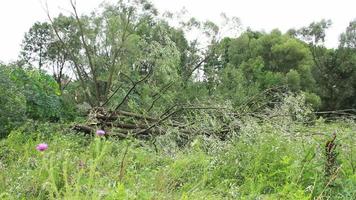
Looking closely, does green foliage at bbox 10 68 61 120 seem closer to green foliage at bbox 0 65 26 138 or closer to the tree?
green foliage at bbox 0 65 26 138

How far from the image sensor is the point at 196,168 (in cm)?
472

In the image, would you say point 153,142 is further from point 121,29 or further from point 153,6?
point 153,6

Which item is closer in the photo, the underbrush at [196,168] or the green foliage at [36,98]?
the underbrush at [196,168]

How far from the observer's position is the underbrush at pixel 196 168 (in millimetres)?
3471

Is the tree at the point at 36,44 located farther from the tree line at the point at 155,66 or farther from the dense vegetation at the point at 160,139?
the dense vegetation at the point at 160,139

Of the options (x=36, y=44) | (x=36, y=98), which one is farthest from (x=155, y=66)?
(x=36, y=44)

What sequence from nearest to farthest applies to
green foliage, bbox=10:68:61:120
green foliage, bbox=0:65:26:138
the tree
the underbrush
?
the underbrush, green foliage, bbox=0:65:26:138, green foliage, bbox=10:68:61:120, the tree

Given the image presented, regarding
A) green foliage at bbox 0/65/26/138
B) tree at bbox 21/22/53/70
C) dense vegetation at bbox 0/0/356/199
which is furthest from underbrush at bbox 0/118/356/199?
tree at bbox 21/22/53/70

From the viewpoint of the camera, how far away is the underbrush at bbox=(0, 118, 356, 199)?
3.47m

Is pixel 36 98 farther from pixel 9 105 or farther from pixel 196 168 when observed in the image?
pixel 196 168

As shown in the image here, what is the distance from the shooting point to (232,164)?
15.9 feet

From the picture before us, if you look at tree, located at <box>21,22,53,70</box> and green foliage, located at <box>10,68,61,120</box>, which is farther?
tree, located at <box>21,22,53,70</box>

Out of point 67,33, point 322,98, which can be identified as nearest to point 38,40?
point 67,33

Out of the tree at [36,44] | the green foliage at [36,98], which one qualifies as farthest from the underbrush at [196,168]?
the tree at [36,44]
